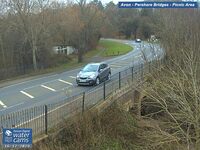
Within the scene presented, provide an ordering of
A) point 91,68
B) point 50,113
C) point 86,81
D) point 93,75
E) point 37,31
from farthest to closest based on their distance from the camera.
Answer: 1. point 37,31
2. point 91,68
3. point 93,75
4. point 86,81
5. point 50,113

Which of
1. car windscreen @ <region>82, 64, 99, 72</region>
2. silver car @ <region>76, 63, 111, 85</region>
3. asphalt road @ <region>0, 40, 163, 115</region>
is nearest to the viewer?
asphalt road @ <region>0, 40, 163, 115</region>

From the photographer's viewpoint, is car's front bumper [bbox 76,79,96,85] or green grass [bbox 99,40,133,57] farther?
green grass [bbox 99,40,133,57]

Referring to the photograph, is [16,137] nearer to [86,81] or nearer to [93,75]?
[86,81]

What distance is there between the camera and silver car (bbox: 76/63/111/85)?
97.7 feet

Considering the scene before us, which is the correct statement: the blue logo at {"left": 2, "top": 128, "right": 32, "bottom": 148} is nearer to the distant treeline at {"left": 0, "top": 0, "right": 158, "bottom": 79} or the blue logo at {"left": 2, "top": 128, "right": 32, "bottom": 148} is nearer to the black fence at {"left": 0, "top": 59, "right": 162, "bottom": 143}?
the black fence at {"left": 0, "top": 59, "right": 162, "bottom": 143}

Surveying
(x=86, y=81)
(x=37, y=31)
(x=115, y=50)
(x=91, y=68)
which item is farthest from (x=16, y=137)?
(x=115, y=50)

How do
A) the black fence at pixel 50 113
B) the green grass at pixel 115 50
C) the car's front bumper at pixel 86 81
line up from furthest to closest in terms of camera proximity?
the green grass at pixel 115 50, the car's front bumper at pixel 86 81, the black fence at pixel 50 113

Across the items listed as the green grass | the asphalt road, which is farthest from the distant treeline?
the green grass

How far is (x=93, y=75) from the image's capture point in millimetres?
29938

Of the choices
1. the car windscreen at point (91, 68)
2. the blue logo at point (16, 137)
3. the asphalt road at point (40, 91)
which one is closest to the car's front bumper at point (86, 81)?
the asphalt road at point (40, 91)

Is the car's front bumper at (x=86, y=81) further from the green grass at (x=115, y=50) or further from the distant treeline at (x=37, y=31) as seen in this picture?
the green grass at (x=115, y=50)

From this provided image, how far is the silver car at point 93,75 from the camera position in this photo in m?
29.8

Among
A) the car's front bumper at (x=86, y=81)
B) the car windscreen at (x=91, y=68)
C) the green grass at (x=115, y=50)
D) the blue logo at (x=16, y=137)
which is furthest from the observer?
the green grass at (x=115, y=50)

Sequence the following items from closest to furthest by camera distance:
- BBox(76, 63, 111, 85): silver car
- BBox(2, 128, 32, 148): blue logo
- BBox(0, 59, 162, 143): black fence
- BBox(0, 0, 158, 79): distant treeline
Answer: BBox(2, 128, 32, 148): blue logo
BBox(0, 59, 162, 143): black fence
BBox(76, 63, 111, 85): silver car
BBox(0, 0, 158, 79): distant treeline
